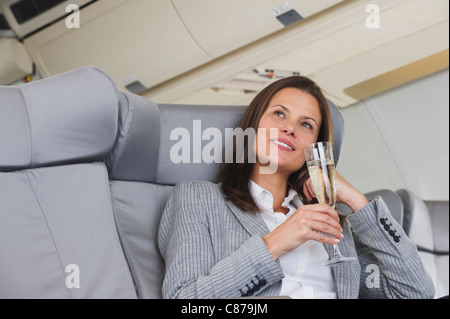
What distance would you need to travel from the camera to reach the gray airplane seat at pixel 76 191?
54.4 inches

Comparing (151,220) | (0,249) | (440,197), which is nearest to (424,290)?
(151,220)

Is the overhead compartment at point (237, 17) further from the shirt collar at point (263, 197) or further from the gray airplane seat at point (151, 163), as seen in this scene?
the shirt collar at point (263, 197)

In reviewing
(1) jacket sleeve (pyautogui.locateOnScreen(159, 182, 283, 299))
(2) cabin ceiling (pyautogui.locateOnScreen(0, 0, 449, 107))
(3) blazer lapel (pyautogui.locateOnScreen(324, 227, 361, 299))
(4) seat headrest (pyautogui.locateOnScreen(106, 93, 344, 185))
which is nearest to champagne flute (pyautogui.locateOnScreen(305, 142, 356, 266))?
(1) jacket sleeve (pyautogui.locateOnScreen(159, 182, 283, 299))

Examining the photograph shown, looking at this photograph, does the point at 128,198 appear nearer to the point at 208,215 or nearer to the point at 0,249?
the point at 208,215

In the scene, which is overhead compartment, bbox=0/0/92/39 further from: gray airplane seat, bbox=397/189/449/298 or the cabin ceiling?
gray airplane seat, bbox=397/189/449/298

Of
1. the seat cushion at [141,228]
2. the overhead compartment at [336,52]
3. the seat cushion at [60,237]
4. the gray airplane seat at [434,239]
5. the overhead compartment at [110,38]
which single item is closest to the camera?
the seat cushion at [60,237]

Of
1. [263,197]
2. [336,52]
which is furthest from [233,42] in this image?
[263,197]

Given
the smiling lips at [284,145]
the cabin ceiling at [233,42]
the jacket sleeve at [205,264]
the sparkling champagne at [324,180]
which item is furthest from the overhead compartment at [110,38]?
the sparkling champagne at [324,180]

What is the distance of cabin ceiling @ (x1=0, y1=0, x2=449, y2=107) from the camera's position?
2.92 meters

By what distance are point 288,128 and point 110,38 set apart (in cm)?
142

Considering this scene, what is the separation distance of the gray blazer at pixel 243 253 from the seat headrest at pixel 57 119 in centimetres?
33

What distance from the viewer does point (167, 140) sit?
1840mm

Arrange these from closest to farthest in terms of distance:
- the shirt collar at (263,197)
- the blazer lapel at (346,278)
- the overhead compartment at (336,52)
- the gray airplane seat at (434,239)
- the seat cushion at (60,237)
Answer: the seat cushion at (60,237) → the blazer lapel at (346,278) → the shirt collar at (263,197) → the overhead compartment at (336,52) → the gray airplane seat at (434,239)

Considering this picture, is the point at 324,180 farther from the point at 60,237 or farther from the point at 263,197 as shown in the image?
the point at 60,237
